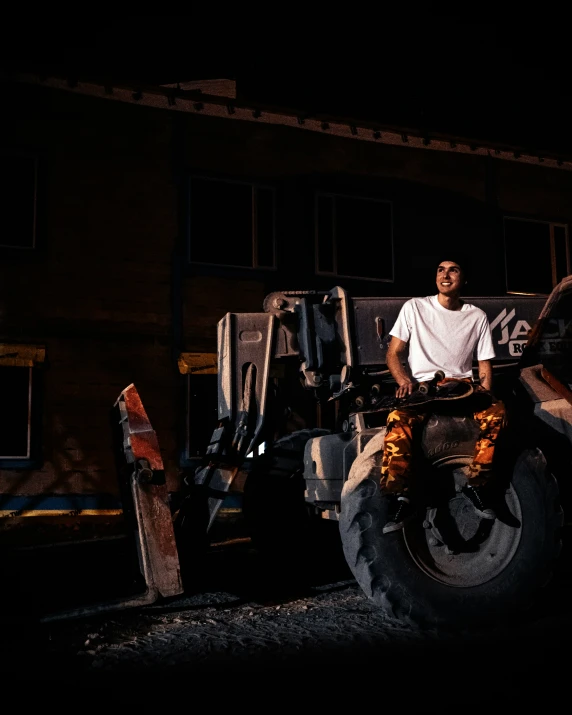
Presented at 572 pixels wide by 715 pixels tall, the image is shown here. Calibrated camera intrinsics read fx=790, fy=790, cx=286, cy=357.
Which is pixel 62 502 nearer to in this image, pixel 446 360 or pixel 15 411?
pixel 15 411

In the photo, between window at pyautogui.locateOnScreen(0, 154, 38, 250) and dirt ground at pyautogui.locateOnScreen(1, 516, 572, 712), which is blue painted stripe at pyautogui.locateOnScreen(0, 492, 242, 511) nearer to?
window at pyautogui.locateOnScreen(0, 154, 38, 250)

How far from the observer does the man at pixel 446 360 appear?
4738 millimetres

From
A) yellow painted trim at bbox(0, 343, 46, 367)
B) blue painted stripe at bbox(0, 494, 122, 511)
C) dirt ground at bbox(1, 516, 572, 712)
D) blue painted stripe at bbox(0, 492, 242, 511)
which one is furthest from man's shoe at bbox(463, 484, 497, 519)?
yellow painted trim at bbox(0, 343, 46, 367)

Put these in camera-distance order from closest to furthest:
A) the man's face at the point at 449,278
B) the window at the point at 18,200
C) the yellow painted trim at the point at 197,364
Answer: the man's face at the point at 449,278
the window at the point at 18,200
the yellow painted trim at the point at 197,364

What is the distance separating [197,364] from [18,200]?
407cm

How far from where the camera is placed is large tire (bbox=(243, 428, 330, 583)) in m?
7.21

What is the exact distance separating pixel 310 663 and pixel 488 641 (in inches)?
42.2

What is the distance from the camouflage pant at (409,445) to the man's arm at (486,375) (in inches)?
14.4

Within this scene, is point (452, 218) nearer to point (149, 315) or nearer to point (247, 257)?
point (247, 257)

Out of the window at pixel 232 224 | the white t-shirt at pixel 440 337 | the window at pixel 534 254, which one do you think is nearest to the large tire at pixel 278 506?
the white t-shirt at pixel 440 337

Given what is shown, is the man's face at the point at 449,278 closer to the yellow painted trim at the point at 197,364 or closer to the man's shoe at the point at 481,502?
the man's shoe at the point at 481,502

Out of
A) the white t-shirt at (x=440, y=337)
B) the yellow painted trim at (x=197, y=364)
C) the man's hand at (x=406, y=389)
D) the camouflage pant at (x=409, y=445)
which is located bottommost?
the camouflage pant at (x=409, y=445)

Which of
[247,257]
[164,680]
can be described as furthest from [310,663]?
[247,257]

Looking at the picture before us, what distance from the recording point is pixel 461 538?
492cm
